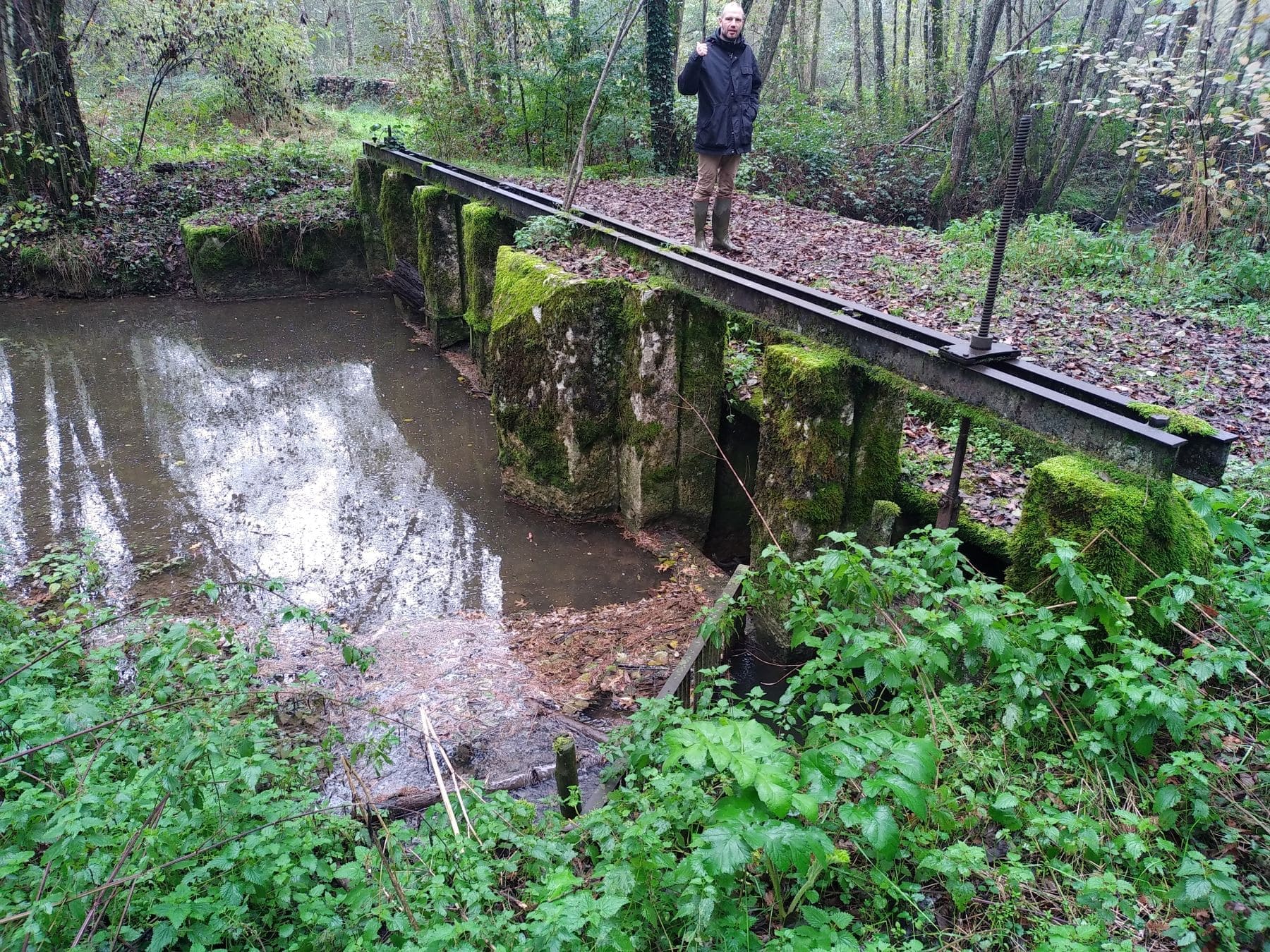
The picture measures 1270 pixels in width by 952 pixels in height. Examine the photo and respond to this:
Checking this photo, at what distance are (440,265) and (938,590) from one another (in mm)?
9159

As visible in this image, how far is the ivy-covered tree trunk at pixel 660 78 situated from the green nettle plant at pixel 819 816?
43.5ft

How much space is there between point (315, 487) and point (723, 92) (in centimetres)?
513

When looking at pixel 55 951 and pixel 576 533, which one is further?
pixel 576 533

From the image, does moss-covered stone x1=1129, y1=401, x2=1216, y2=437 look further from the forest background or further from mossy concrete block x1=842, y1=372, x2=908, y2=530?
Result: mossy concrete block x1=842, y1=372, x2=908, y2=530

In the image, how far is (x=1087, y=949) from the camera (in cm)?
217

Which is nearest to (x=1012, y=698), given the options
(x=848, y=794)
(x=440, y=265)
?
(x=848, y=794)

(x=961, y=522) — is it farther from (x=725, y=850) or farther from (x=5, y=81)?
(x=5, y=81)

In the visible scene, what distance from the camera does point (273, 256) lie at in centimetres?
1340

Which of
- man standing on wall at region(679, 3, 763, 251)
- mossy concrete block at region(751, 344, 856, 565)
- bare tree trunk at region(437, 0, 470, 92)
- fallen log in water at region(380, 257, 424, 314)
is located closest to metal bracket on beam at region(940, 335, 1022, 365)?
mossy concrete block at region(751, 344, 856, 565)

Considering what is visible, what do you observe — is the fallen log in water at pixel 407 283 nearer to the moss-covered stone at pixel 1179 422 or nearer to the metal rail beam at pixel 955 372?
the metal rail beam at pixel 955 372

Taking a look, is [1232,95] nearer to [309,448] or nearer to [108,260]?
[309,448]

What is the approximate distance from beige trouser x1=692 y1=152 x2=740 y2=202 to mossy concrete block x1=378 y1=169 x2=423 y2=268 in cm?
594

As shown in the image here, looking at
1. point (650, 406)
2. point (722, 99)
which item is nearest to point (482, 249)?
point (722, 99)

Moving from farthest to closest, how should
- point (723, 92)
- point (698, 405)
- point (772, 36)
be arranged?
point (772, 36), point (723, 92), point (698, 405)
